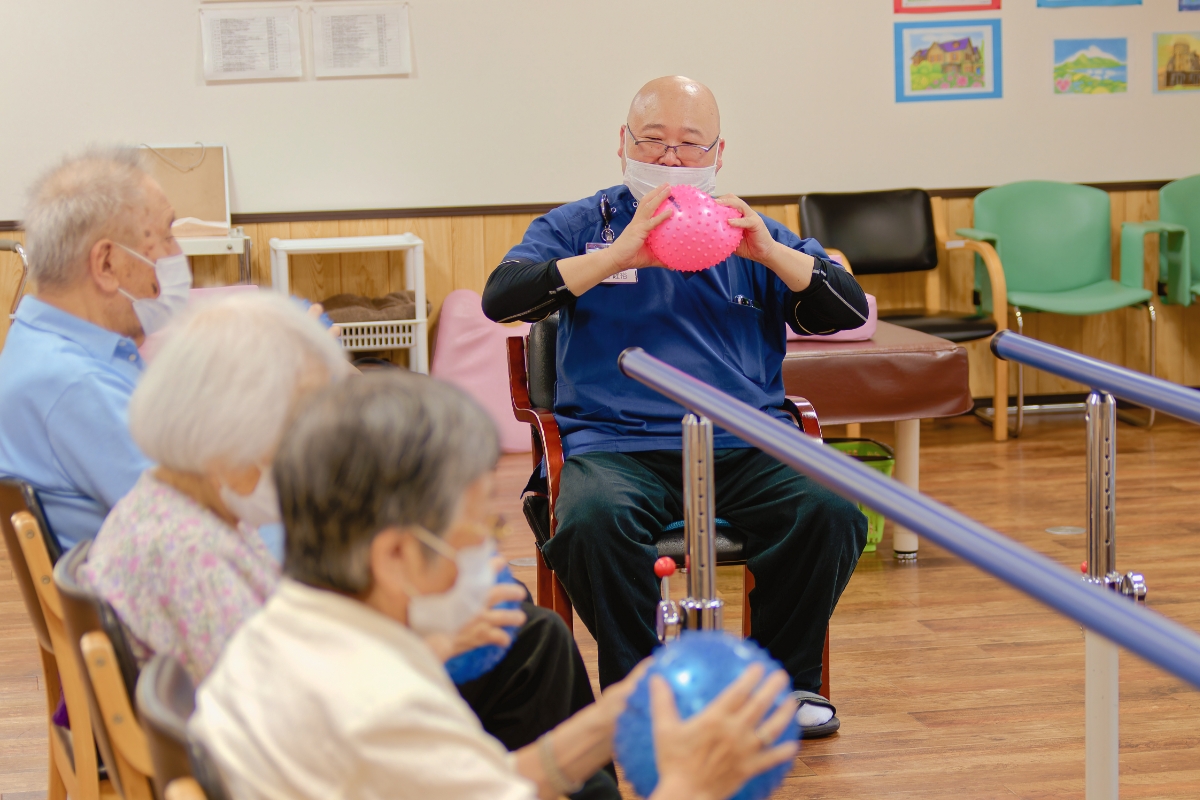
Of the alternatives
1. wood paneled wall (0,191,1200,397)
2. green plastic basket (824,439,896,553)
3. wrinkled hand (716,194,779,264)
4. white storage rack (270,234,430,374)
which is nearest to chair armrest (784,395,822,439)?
wrinkled hand (716,194,779,264)

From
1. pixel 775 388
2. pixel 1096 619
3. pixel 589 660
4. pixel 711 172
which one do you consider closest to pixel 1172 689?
pixel 775 388

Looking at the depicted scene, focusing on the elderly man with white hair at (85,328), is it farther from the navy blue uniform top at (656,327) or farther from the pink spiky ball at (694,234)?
the pink spiky ball at (694,234)

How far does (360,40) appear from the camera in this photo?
5.15m

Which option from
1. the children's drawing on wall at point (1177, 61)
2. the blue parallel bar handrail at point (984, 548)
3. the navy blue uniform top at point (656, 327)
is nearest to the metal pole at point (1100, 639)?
the blue parallel bar handrail at point (984, 548)

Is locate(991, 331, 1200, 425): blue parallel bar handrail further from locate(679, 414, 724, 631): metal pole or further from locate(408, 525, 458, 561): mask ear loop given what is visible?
locate(408, 525, 458, 561): mask ear loop

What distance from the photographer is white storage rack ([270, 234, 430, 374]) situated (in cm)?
487

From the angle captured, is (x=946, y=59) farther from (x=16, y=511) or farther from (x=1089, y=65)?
(x=16, y=511)

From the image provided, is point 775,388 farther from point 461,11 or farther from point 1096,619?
point 461,11

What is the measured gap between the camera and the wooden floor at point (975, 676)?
7.29 feet

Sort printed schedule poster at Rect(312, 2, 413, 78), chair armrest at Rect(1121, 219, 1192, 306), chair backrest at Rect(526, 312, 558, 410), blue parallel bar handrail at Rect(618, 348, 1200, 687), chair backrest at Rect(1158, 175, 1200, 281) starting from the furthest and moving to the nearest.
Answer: chair backrest at Rect(1158, 175, 1200, 281)
chair armrest at Rect(1121, 219, 1192, 306)
printed schedule poster at Rect(312, 2, 413, 78)
chair backrest at Rect(526, 312, 558, 410)
blue parallel bar handrail at Rect(618, 348, 1200, 687)

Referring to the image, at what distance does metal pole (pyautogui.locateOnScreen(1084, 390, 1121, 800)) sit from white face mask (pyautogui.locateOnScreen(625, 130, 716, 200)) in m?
1.06

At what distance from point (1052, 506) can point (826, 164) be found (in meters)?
2.01

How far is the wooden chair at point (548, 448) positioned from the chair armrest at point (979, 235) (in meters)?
2.94

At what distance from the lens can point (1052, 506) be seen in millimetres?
4047
